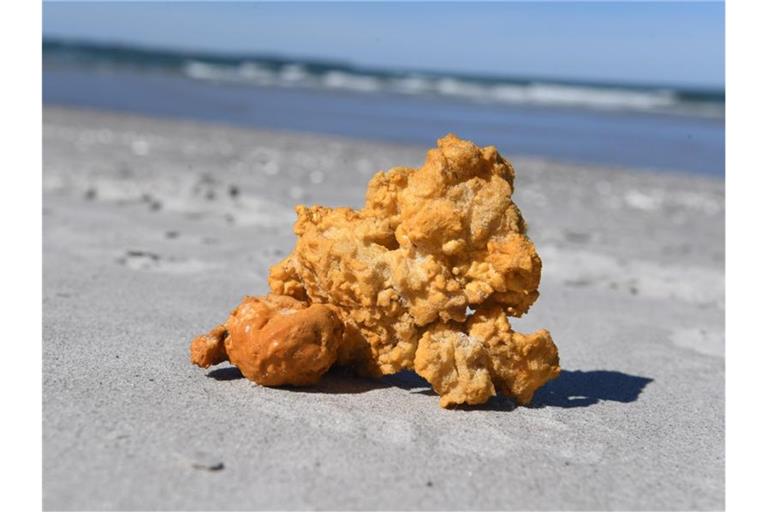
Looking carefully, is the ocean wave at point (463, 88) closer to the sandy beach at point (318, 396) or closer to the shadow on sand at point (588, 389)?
the sandy beach at point (318, 396)

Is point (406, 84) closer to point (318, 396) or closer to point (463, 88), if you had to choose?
point (463, 88)

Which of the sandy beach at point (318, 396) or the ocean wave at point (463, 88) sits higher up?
the ocean wave at point (463, 88)

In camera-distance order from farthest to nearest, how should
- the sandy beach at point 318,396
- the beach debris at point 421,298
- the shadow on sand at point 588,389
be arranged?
the shadow on sand at point 588,389
the beach debris at point 421,298
the sandy beach at point 318,396

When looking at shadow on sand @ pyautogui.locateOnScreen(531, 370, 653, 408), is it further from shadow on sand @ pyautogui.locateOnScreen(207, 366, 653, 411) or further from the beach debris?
the beach debris

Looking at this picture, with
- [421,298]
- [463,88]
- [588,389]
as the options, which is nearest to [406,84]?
[463,88]

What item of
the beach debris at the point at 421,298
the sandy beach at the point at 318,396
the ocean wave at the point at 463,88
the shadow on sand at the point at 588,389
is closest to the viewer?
the sandy beach at the point at 318,396

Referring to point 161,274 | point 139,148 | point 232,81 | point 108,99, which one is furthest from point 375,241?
point 232,81

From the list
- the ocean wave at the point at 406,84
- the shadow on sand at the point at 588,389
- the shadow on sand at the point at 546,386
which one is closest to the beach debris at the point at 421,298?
the shadow on sand at the point at 546,386
